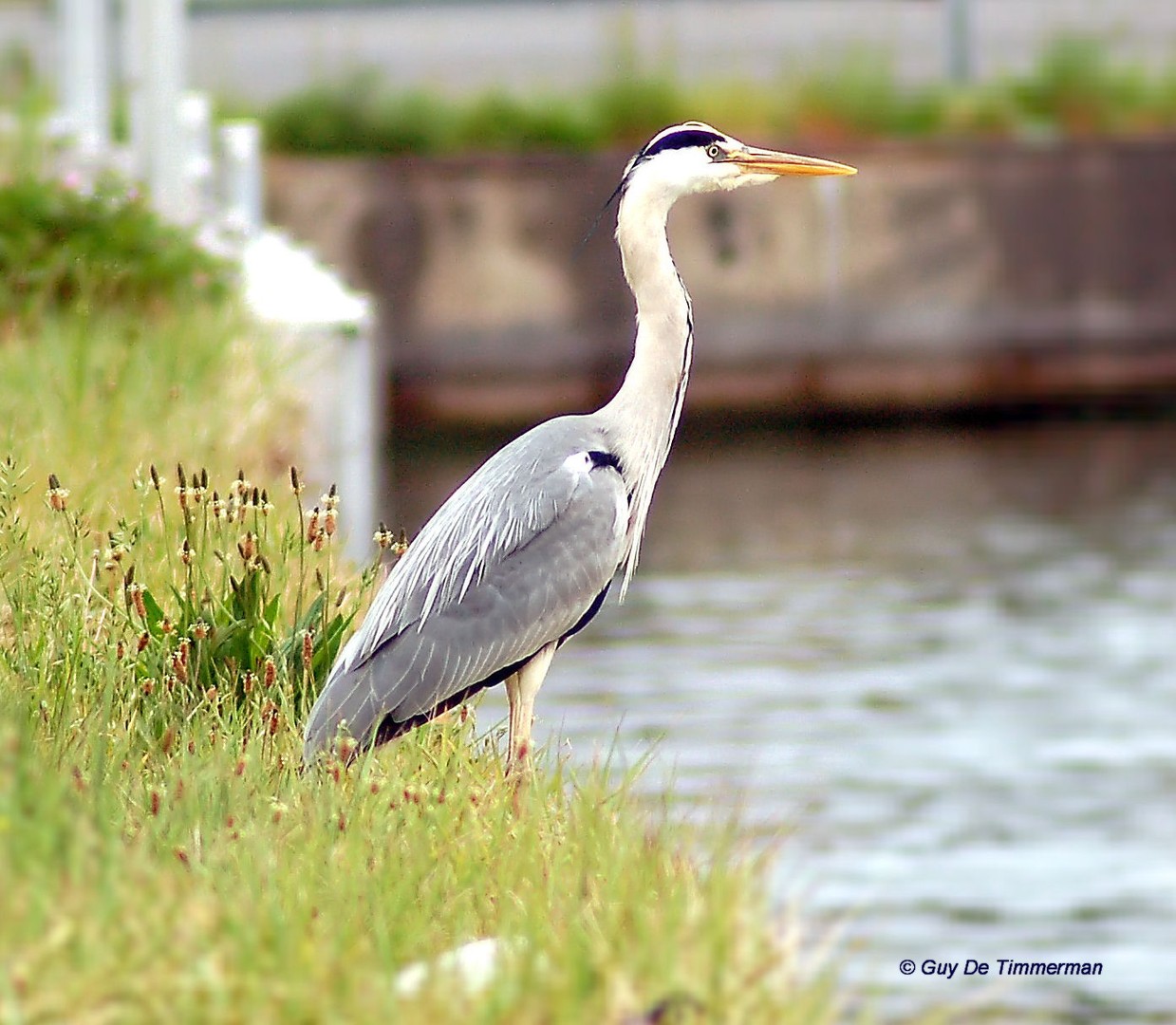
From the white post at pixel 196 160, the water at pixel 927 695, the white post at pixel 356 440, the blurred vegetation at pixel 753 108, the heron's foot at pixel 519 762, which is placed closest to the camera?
the heron's foot at pixel 519 762

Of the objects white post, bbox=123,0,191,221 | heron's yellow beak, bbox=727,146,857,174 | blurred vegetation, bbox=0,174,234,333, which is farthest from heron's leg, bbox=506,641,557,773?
white post, bbox=123,0,191,221

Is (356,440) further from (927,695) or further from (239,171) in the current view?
(239,171)

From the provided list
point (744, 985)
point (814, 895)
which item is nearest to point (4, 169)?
point (814, 895)

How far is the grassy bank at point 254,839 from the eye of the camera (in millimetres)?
3377

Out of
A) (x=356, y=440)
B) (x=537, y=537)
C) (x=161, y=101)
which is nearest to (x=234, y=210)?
(x=161, y=101)

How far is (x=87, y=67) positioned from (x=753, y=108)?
821 cm

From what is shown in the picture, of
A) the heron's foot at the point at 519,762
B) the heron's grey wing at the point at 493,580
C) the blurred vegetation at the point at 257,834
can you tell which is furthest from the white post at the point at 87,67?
the heron's foot at the point at 519,762

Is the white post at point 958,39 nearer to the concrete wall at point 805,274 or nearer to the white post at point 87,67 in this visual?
the concrete wall at point 805,274

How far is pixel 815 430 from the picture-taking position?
19.5 m

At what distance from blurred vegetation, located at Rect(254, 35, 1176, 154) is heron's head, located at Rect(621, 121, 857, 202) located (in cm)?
1461

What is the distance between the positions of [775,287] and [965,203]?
1777mm

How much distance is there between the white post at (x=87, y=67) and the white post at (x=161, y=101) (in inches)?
46.7

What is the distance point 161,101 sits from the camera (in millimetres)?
11820

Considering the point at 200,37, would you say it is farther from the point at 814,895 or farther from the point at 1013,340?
the point at 814,895
